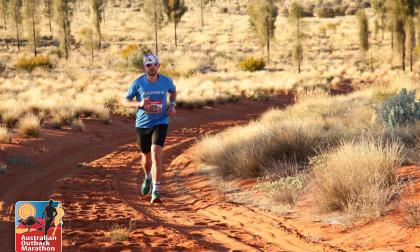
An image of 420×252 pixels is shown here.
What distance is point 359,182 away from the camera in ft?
19.1

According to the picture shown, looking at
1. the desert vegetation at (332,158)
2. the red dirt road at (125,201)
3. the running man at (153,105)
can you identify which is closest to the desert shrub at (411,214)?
the desert vegetation at (332,158)

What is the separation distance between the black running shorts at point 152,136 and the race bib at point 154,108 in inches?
9.8

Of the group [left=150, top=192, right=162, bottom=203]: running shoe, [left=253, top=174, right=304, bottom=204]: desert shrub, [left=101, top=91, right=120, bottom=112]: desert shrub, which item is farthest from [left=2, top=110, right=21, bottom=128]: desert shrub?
[left=253, top=174, right=304, bottom=204]: desert shrub

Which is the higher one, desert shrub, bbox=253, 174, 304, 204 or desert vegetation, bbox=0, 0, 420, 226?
desert vegetation, bbox=0, 0, 420, 226

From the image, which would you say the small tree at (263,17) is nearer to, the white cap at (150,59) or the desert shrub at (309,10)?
the white cap at (150,59)

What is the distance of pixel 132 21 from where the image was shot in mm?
87625

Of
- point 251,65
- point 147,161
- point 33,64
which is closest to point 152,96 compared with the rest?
point 147,161

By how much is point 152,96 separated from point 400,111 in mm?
6525

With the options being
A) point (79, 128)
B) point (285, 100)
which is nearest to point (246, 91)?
point (285, 100)

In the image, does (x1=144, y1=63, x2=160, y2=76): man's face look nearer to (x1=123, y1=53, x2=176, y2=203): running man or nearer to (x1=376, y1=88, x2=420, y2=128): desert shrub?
(x1=123, y1=53, x2=176, y2=203): running man

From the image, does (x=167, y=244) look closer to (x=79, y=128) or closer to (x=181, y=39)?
(x=79, y=128)

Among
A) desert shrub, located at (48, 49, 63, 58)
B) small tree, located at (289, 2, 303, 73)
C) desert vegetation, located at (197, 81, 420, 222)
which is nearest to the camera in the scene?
desert vegetation, located at (197, 81, 420, 222)

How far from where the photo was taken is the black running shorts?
703 centimetres

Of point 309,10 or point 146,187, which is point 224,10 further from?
point 146,187
